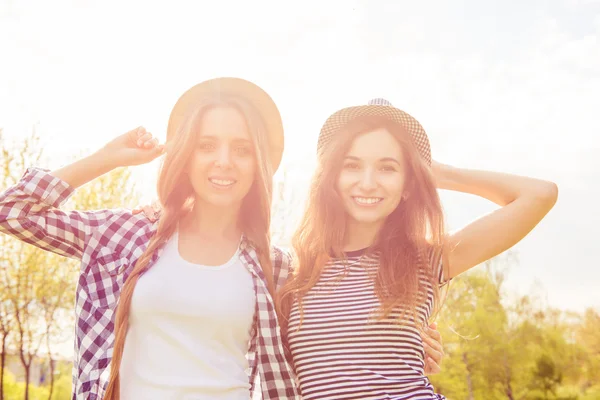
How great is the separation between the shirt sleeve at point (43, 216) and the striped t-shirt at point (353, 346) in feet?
4.60

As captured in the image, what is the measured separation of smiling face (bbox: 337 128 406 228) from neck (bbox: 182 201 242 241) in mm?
781

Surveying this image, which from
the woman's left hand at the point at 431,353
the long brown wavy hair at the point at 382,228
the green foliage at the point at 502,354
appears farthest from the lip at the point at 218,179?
the green foliage at the point at 502,354

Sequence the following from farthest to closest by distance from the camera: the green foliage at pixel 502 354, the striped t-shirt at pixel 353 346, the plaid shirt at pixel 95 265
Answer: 1. the green foliage at pixel 502 354
2. the plaid shirt at pixel 95 265
3. the striped t-shirt at pixel 353 346

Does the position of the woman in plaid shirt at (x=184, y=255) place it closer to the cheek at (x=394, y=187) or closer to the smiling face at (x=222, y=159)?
the smiling face at (x=222, y=159)

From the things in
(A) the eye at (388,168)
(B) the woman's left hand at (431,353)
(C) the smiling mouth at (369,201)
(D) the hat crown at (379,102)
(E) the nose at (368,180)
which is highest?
(D) the hat crown at (379,102)

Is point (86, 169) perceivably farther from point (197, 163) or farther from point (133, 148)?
point (197, 163)

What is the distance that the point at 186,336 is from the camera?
330 centimetres

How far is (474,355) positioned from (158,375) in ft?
90.5

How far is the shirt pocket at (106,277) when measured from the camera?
3410 millimetres

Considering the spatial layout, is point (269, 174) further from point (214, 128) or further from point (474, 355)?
point (474, 355)

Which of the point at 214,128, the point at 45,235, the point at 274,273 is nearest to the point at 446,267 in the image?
the point at 274,273

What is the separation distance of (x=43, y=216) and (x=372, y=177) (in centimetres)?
199

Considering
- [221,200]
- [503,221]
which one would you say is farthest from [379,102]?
[221,200]

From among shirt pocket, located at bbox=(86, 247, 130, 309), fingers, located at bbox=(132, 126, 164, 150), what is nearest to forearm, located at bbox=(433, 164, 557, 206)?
fingers, located at bbox=(132, 126, 164, 150)
